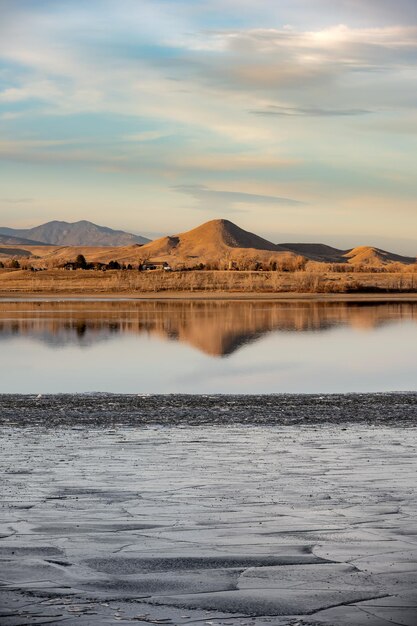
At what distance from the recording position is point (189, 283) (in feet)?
341

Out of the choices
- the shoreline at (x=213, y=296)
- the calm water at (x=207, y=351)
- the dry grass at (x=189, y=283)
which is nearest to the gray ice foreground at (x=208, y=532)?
the calm water at (x=207, y=351)

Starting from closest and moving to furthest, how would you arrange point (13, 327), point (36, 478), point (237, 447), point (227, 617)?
1. point (227, 617)
2. point (36, 478)
3. point (237, 447)
4. point (13, 327)

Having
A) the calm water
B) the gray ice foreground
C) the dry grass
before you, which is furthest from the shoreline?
the gray ice foreground

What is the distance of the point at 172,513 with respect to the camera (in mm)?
8906

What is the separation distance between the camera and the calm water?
998 inches

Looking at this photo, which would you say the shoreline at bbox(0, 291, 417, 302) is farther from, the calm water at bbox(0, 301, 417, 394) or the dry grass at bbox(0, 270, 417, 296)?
the calm water at bbox(0, 301, 417, 394)

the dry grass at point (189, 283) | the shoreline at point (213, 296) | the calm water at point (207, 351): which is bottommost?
the calm water at point (207, 351)

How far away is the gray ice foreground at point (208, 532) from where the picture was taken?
624cm

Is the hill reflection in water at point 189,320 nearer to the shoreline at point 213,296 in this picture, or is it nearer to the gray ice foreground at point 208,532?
the shoreline at point 213,296

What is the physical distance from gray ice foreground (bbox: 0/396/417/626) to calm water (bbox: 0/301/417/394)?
10.8 meters

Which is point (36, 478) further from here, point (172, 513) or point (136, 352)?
point (136, 352)

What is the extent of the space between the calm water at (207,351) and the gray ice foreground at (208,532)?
10779mm

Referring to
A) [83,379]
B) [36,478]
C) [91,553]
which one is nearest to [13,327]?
[83,379]

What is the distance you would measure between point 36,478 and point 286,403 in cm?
918
